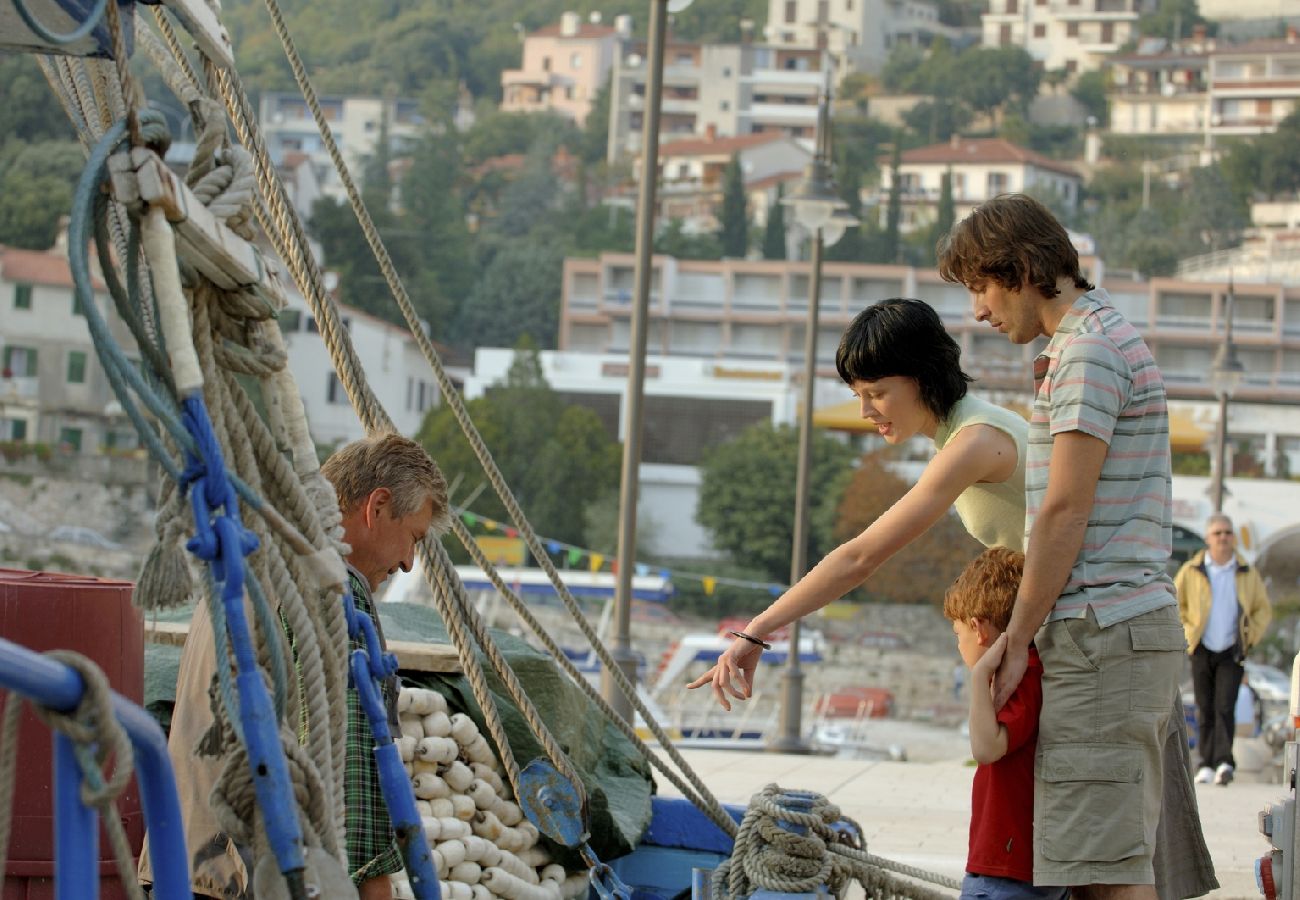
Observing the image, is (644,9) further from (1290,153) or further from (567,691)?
(567,691)

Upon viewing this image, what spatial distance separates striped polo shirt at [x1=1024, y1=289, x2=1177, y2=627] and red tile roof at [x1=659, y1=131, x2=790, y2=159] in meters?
125

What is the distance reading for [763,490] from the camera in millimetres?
71062

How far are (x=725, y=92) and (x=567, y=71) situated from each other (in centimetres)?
1396

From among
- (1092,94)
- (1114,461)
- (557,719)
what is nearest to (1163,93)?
(1092,94)

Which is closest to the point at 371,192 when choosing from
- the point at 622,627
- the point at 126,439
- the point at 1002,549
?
the point at 126,439

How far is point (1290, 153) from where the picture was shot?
127812mm

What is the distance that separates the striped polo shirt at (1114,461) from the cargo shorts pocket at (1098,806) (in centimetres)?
22

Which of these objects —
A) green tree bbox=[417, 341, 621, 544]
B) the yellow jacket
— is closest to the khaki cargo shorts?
the yellow jacket

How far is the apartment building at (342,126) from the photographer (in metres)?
128

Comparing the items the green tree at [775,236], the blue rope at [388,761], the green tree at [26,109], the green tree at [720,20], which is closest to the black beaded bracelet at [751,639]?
the blue rope at [388,761]

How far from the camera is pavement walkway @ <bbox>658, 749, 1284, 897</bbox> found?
6.81 m

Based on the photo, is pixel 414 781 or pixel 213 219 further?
pixel 414 781

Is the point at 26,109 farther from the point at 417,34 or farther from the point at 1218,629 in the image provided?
the point at 1218,629

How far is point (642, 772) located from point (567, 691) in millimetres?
377
